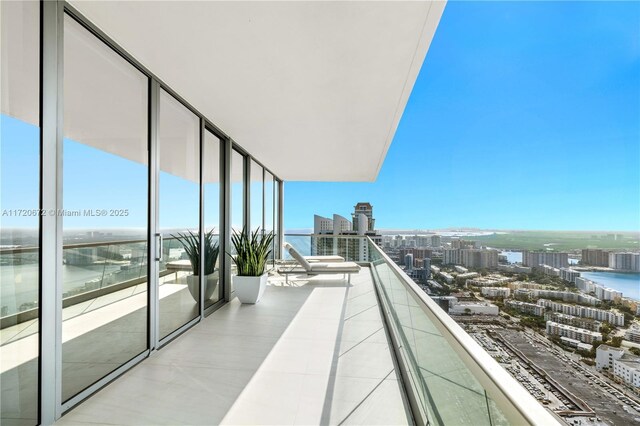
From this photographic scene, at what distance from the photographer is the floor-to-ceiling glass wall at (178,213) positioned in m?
3.15

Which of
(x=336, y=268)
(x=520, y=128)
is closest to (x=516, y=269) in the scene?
(x=336, y=268)

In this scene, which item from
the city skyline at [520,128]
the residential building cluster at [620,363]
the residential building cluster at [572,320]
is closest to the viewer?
the residential building cluster at [620,363]

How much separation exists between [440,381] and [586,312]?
272cm

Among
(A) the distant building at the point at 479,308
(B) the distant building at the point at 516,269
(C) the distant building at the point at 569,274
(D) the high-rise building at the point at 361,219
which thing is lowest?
(A) the distant building at the point at 479,308

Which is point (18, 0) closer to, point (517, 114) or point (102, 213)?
point (102, 213)

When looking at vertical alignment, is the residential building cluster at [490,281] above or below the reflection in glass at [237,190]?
below

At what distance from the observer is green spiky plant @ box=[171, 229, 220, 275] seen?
355 centimetres

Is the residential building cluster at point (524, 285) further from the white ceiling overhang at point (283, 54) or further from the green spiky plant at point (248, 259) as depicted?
the green spiky plant at point (248, 259)

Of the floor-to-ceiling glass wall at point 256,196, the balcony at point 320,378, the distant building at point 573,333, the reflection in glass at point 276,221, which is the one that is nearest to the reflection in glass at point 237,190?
the floor-to-ceiling glass wall at point 256,196

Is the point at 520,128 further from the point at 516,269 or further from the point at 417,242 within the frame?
the point at 516,269

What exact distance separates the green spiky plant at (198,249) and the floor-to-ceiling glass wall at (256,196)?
2.01 meters

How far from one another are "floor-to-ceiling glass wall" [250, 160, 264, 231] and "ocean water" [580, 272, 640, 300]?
506 centimetres

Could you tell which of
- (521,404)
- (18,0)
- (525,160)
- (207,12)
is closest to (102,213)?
(18,0)

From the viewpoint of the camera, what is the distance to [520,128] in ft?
79.8
